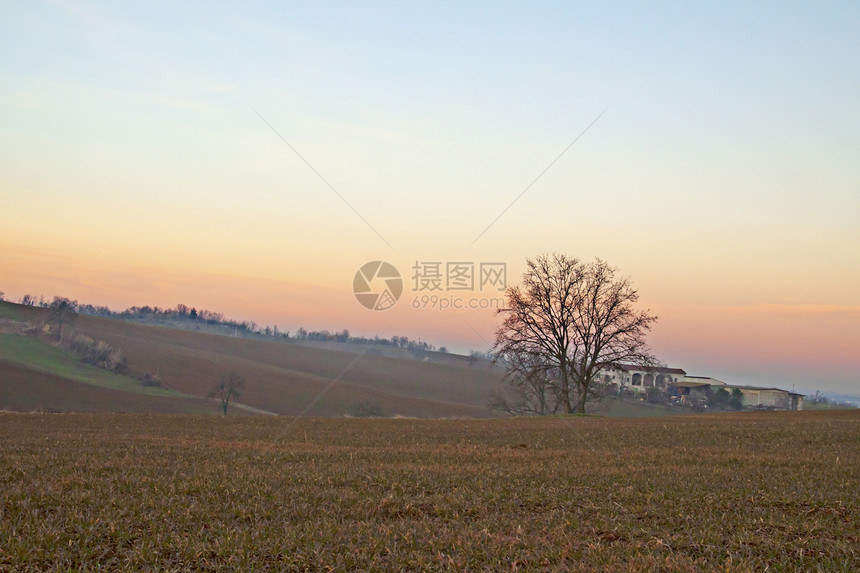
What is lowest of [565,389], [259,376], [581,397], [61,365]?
[61,365]

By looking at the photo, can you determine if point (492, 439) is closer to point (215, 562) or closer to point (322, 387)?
point (215, 562)

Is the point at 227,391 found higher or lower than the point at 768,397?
lower

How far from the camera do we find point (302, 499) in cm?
1127

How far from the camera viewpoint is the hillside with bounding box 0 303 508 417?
91.8 m

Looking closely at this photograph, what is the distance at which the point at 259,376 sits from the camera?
12562 centimetres

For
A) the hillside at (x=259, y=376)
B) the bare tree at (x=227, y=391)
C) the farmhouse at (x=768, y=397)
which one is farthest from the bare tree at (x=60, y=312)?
the farmhouse at (x=768, y=397)

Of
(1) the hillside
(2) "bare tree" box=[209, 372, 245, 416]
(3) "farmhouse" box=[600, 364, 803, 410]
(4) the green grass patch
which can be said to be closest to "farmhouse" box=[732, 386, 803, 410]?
(3) "farmhouse" box=[600, 364, 803, 410]

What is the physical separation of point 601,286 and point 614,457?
39373 millimetres

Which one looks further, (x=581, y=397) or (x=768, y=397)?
(x=768, y=397)

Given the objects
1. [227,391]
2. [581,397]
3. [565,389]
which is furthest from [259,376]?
[581,397]

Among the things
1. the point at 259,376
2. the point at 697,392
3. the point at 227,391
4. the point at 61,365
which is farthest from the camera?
the point at 697,392

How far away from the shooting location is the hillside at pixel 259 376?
301 ft

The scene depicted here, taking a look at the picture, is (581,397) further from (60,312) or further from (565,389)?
(60,312)

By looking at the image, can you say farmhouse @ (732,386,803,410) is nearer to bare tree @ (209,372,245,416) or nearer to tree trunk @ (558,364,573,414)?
bare tree @ (209,372,245,416)
